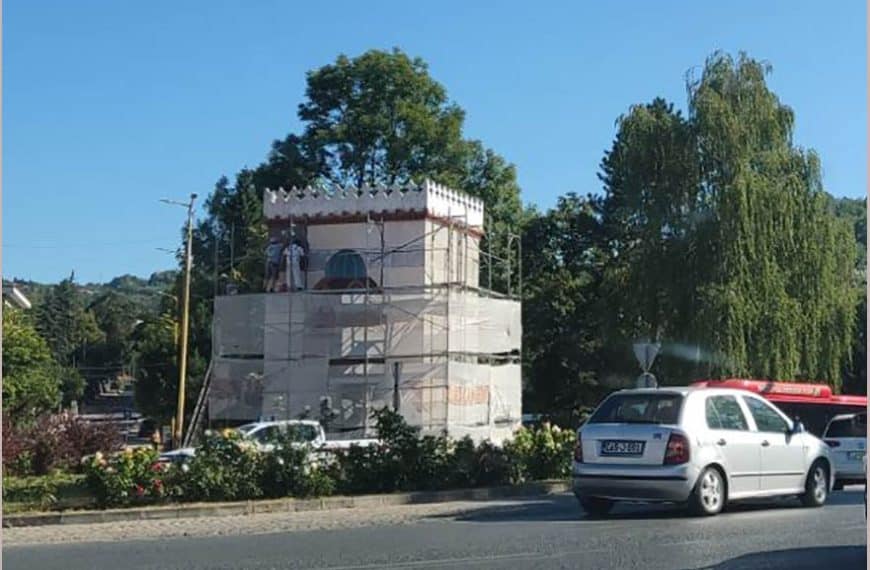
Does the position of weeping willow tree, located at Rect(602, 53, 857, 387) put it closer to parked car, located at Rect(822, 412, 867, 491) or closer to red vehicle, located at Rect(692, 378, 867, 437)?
red vehicle, located at Rect(692, 378, 867, 437)

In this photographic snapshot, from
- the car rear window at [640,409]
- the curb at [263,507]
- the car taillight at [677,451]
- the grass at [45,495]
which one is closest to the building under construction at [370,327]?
the curb at [263,507]

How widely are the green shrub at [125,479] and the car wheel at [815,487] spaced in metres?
9.10

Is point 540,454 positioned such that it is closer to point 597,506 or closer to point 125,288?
point 597,506

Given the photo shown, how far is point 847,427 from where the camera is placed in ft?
85.7

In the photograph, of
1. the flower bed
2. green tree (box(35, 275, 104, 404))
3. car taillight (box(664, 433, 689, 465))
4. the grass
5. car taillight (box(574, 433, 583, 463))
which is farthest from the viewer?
green tree (box(35, 275, 104, 404))

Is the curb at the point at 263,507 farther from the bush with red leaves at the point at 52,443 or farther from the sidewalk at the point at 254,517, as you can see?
the bush with red leaves at the point at 52,443

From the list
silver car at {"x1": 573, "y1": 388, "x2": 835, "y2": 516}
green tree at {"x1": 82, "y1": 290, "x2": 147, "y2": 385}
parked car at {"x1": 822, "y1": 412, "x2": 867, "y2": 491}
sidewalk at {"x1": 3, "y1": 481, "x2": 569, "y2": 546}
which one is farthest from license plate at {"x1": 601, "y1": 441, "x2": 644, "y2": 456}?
green tree at {"x1": 82, "y1": 290, "x2": 147, "y2": 385}

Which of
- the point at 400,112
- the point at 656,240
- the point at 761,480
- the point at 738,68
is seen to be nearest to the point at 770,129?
the point at 738,68

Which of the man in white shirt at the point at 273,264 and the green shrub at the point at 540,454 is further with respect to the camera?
the man in white shirt at the point at 273,264

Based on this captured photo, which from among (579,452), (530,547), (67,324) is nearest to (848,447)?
(579,452)

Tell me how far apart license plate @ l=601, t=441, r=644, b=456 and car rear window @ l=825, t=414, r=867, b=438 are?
41.6ft

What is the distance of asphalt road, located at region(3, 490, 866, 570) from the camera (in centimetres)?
1083

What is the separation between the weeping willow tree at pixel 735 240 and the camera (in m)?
37.3

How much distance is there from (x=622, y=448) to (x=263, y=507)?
19.0 ft
